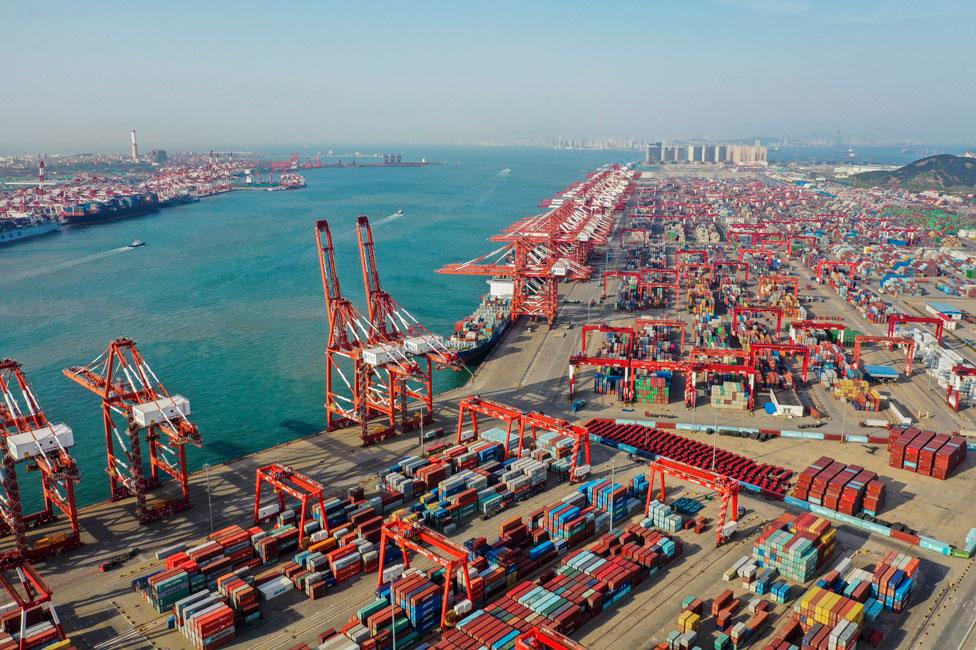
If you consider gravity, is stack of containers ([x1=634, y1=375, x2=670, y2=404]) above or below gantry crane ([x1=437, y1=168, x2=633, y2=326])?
below

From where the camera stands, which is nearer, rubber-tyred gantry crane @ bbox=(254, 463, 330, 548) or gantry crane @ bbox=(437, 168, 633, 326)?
rubber-tyred gantry crane @ bbox=(254, 463, 330, 548)

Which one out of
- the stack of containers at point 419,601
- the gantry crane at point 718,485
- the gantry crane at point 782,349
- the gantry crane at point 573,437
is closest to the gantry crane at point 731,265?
the gantry crane at point 782,349

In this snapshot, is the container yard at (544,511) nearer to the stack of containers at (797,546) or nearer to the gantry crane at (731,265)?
the stack of containers at (797,546)

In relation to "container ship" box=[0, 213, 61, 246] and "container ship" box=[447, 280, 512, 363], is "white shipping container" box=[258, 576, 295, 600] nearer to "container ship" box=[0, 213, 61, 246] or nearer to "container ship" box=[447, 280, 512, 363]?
"container ship" box=[447, 280, 512, 363]

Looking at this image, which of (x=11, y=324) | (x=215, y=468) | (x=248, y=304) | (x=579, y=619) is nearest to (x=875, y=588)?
(x=579, y=619)

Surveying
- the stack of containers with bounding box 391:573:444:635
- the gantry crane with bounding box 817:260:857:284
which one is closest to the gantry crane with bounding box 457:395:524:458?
the stack of containers with bounding box 391:573:444:635
